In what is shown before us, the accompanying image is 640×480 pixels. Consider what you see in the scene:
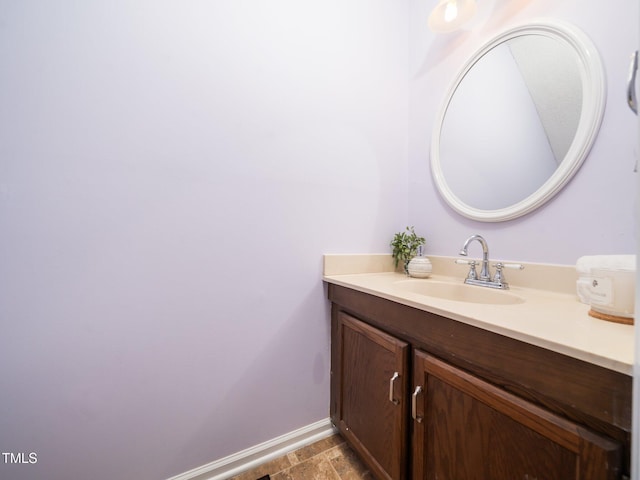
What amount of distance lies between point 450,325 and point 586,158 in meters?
0.72

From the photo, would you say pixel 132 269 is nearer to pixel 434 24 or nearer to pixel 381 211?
pixel 381 211

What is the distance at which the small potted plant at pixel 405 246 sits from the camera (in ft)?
4.09

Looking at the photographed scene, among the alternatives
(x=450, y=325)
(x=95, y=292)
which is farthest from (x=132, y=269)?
(x=450, y=325)

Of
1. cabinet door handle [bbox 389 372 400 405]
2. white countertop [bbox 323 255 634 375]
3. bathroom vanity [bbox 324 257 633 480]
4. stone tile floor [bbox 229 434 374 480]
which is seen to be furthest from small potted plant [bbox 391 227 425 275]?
stone tile floor [bbox 229 434 374 480]

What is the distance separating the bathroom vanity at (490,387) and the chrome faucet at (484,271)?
0.19 feet

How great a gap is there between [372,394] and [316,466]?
1.45 ft

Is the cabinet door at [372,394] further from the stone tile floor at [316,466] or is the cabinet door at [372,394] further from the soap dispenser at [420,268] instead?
the soap dispenser at [420,268]

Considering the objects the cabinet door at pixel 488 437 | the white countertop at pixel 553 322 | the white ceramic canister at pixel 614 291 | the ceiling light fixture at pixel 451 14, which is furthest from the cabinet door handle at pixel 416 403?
the ceiling light fixture at pixel 451 14

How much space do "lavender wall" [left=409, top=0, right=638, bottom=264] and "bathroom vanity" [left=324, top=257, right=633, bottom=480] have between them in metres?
0.13

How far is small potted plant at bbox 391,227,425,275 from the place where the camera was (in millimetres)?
1246

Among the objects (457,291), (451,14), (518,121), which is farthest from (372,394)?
(451,14)

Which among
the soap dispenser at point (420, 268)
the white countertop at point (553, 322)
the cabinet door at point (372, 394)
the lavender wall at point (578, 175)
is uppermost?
the lavender wall at point (578, 175)

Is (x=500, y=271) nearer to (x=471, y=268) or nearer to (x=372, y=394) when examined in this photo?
(x=471, y=268)

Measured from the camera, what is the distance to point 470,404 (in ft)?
1.84
